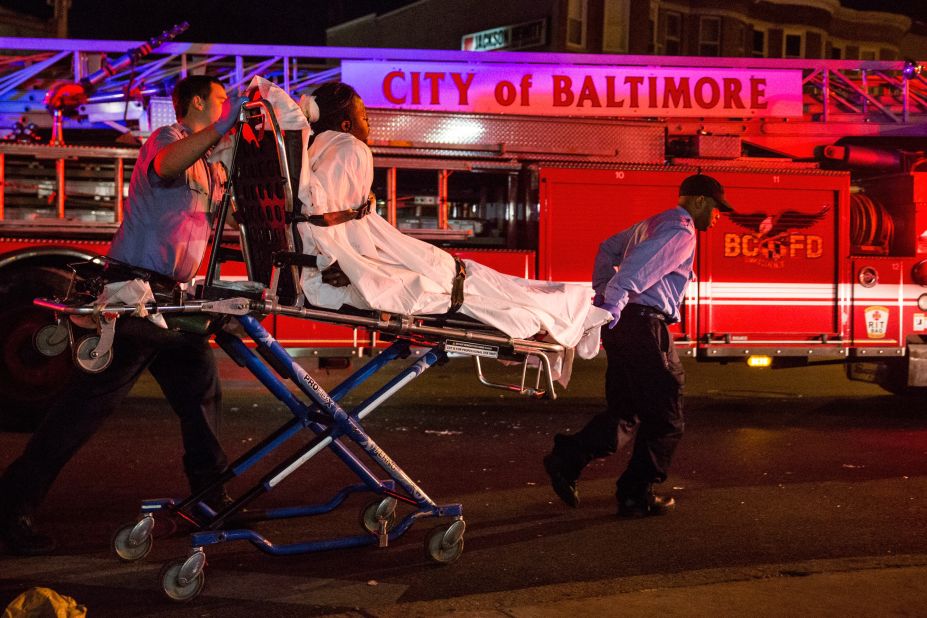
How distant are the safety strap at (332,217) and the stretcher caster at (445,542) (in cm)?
136

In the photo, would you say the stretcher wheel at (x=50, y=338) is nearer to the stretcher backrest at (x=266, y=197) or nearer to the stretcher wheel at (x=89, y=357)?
the stretcher wheel at (x=89, y=357)

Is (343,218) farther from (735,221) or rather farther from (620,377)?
(735,221)

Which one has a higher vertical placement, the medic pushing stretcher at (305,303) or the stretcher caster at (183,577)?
the medic pushing stretcher at (305,303)

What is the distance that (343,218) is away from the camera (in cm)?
402

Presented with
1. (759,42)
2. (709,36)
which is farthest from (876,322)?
(759,42)

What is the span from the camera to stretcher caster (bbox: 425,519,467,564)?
4.45 metres

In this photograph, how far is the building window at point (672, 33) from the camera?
2872 centimetres

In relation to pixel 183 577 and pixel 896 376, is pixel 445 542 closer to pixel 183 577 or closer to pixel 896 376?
pixel 183 577

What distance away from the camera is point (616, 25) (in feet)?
88.5

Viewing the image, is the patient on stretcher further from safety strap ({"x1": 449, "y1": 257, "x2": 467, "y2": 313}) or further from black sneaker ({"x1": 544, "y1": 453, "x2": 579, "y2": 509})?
black sneaker ({"x1": 544, "y1": 453, "x2": 579, "y2": 509})

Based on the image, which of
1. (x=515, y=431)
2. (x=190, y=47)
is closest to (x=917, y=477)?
(x=515, y=431)

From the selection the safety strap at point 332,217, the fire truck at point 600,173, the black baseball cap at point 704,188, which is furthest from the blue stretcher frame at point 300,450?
the fire truck at point 600,173

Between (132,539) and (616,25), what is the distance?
2469 cm

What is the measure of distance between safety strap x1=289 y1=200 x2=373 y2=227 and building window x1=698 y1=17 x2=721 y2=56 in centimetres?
2697
